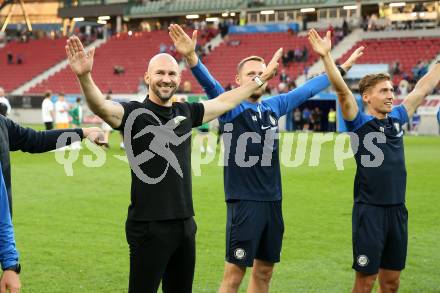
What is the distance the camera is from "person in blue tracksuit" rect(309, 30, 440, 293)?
20.9 feet

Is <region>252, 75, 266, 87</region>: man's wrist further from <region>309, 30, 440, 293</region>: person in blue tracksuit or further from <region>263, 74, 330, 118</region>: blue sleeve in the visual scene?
<region>263, 74, 330, 118</region>: blue sleeve

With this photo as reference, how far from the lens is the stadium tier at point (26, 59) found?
5812cm

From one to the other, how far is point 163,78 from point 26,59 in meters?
58.4

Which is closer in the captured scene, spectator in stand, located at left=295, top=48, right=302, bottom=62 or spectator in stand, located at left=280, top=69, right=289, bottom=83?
spectator in stand, located at left=280, top=69, right=289, bottom=83

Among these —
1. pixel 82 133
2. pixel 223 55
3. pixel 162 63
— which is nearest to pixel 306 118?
pixel 223 55

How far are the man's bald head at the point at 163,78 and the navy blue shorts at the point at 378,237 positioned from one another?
81.1 inches

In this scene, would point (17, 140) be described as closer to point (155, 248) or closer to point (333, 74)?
point (155, 248)

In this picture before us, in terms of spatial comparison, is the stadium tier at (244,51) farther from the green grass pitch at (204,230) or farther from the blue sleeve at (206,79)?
the blue sleeve at (206,79)

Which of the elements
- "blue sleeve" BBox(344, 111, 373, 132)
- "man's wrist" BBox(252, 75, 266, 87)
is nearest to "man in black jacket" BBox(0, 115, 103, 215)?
"man's wrist" BBox(252, 75, 266, 87)

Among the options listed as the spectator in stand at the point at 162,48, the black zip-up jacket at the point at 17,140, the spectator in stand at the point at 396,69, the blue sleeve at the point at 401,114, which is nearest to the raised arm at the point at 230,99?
the black zip-up jacket at the point at 17,140

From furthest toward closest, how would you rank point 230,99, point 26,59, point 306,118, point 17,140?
point 26,59, point 306,118, point 230,99, point 17,140

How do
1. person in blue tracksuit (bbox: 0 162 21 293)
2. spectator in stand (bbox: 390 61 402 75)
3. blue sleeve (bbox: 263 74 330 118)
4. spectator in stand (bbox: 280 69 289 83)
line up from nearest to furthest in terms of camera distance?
person in blue tracksuit (bbox: 0 162 21 293) → blue sleeve (bbox: 263 74 330 118) → spectator in stand (bbox: 390 61 402 75) → spectator in stand (bbox: 280 69 289 83)

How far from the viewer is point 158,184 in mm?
5426

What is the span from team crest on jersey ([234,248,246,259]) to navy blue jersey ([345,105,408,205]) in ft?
3.47
